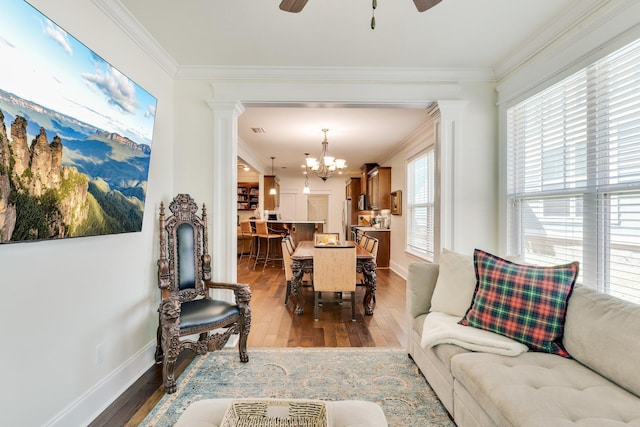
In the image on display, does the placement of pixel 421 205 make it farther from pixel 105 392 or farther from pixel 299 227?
Result: pixel 105 392

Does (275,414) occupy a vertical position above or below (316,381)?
above

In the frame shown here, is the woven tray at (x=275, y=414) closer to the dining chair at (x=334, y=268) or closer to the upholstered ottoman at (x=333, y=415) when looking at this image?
the upholstered ottoman at (x=333, y=415)

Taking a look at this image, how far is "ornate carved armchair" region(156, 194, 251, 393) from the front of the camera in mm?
2070

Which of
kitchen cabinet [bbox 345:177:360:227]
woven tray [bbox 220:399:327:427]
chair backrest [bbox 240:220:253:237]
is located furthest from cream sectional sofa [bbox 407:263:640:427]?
kitchen cabinet [bbox 345:177:360:227]

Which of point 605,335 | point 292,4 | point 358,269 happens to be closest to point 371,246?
point 358,269

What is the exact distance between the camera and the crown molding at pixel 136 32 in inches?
76.7

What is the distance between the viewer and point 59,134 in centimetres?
147

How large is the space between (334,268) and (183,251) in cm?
160

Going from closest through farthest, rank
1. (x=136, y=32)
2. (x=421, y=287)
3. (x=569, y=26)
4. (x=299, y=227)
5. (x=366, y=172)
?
(x=569, y=26)
(x=136, y=32)
(x=421, y=287)
(x=299, y=227)
(x=366, y=172)

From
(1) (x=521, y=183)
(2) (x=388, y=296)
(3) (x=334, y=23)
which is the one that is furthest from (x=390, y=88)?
(2) (x=388, y=296)

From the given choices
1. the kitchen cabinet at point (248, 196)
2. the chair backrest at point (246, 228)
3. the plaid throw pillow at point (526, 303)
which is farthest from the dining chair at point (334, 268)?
the kitchen cabinet at point (248, 196)

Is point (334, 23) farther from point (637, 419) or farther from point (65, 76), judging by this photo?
point (637, 419)

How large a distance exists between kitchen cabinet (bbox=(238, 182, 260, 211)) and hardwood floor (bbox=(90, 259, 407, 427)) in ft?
16.7

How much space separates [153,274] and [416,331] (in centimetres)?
221
